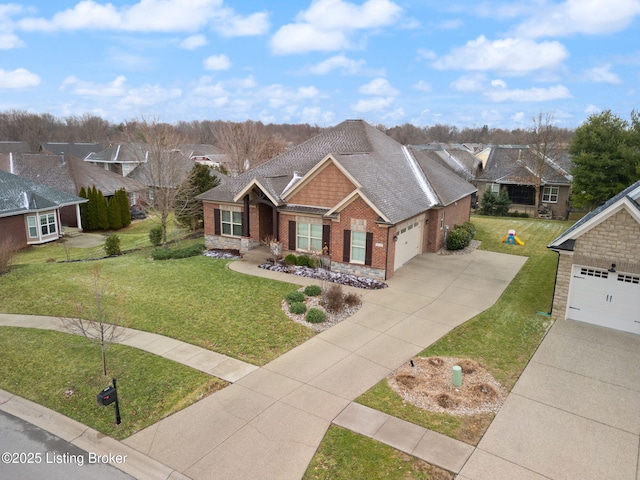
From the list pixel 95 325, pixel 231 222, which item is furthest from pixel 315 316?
pixel 231 222

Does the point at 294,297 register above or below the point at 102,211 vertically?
below

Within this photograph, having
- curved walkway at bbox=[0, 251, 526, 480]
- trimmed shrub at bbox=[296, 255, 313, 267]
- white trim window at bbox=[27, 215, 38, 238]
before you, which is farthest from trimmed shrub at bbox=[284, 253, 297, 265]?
white trim window at bbox=[27, 215, 38, 238]

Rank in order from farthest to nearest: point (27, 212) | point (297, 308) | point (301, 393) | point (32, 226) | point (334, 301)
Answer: point (32, 226)
point (27, 212)
point (334, 301)
point (297, 308)
point (301, 393)

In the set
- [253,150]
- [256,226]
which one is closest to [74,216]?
[256,226]

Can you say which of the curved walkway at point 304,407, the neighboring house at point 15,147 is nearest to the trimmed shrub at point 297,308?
the curved walkway at point 304,407

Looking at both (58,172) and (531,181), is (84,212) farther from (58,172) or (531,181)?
(531,181)

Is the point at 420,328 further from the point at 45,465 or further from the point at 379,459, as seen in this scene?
the point at 45,465
